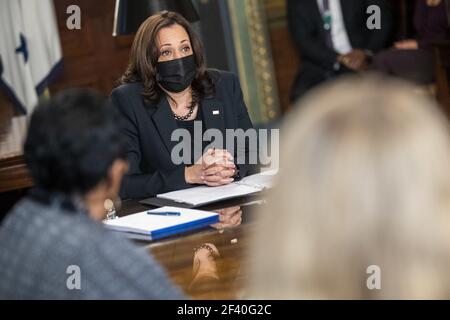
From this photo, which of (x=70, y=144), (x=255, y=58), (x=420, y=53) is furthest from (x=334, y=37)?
(x=70, y=144)

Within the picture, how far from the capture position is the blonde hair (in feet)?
3.67

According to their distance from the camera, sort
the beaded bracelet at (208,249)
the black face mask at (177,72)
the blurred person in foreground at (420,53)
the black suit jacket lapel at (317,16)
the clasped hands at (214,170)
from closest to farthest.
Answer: the beaded bracelet at (208,249) → the clasped hands at (214,170) → the black face mask at (177,72) → the blurred person in foreground at (420,53) → the black suit jacket lapel at (317,16)

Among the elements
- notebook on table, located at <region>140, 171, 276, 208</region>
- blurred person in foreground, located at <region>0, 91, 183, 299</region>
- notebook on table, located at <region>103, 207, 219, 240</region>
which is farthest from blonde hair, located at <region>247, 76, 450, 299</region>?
notebook on table, located at <region>140, 171, 276, 208</region>

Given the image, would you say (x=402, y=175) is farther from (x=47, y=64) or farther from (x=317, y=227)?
(x=47, y=64)

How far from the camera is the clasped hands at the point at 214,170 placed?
3.24m

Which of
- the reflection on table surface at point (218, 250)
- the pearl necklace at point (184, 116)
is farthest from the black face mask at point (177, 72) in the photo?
the reflection on table surface at point (218, 250)

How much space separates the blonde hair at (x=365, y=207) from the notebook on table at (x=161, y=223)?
1487mm

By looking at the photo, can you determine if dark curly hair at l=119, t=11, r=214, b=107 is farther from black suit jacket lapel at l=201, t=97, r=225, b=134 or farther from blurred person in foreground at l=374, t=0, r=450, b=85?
blurred person in foreground at l=374, t=0, r=450, b=85

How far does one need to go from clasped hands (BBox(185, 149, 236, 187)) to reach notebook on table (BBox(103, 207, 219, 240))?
0.43 metres

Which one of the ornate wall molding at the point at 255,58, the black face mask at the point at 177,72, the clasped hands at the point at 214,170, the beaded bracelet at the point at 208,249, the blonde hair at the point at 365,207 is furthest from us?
the ornate wall molding at the point at 255,58

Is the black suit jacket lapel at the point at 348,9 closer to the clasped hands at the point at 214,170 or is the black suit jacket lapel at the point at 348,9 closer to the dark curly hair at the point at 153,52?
the dark curly hair at the point at 153,52
